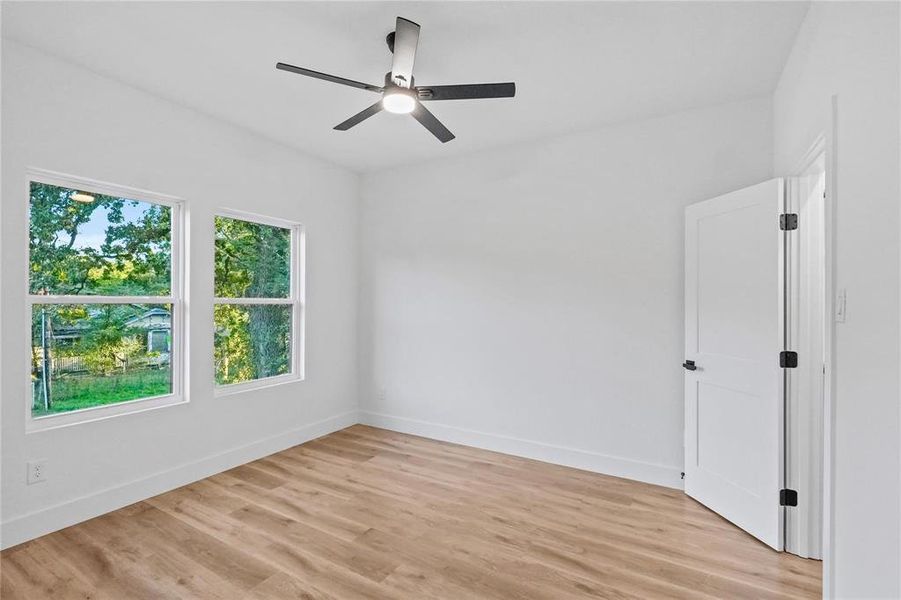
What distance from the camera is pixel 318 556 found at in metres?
2.41

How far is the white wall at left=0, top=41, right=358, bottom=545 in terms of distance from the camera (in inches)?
99.3

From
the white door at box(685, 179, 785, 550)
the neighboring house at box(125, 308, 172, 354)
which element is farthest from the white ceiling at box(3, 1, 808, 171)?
the neighboring house at box(125, 308, 172, 354)

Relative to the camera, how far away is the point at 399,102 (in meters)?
2.40

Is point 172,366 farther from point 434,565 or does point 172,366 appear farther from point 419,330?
point 434,565

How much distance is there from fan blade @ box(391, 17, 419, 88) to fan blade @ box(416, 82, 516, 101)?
0.32 ft

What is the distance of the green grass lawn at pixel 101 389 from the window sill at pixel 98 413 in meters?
0.03

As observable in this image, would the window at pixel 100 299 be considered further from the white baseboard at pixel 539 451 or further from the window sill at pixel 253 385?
the white baseboard at pixel 539 451

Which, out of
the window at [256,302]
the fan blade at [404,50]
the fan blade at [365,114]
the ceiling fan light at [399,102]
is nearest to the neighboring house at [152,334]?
the window at [256,302]

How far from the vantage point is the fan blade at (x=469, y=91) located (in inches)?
87.9

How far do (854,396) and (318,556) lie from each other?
8.35 feet

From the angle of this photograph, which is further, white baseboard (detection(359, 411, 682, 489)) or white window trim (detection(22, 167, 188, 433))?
white baseboard (detection(359, 411, 682, 489))

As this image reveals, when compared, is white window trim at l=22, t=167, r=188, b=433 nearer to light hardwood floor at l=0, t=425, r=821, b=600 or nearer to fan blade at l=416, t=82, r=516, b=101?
light hardwood floor at l=0, t=425, r=821, b=600

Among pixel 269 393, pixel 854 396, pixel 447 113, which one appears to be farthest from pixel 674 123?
pixel 269 393

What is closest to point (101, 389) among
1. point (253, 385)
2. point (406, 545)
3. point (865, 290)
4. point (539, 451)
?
point (253, 385)
